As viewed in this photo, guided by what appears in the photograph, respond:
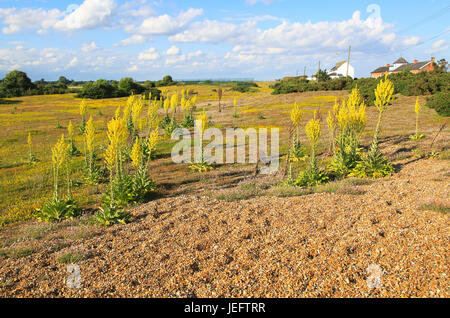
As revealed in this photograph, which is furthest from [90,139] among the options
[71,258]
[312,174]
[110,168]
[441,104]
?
[441,104]

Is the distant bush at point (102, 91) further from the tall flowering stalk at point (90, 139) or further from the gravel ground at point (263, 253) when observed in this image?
the gravel ground at point (263, 253)

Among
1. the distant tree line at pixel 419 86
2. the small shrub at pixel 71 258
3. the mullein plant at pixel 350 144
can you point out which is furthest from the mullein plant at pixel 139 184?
the distant tree line at pixel 419 86

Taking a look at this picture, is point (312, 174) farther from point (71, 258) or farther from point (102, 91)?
point (102, 91)

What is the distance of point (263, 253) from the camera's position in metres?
5.99

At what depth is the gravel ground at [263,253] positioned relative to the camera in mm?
4883

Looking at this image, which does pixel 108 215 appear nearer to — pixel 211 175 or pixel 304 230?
pixel 304 230

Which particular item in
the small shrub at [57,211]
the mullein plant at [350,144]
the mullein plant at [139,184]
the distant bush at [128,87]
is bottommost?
the small shrub at [57,211]

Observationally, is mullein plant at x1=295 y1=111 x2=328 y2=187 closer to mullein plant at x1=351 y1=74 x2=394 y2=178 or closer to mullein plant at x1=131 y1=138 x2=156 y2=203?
mullein plant at x1=351 y1=74 x2=394 y2=178

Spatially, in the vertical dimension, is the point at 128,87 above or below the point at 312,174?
above

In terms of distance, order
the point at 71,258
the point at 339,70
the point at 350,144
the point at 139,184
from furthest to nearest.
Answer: the point at 339,70 < the point at 350,144 < the point at 139,184 < the point at 71,258

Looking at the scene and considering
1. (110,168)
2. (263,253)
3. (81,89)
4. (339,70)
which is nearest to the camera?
(263,253)

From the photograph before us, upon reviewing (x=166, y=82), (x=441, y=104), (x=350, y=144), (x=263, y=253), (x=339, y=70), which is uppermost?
(x=339, y=70)

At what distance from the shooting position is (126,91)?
226 ft
